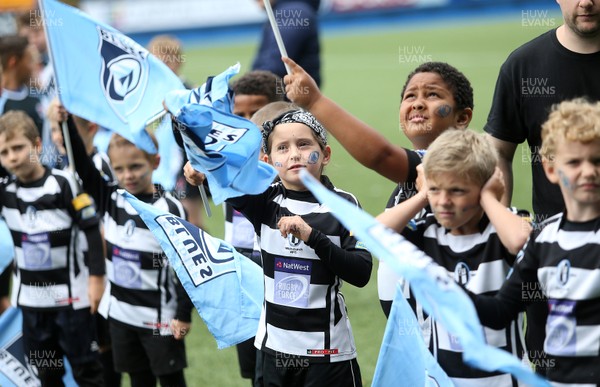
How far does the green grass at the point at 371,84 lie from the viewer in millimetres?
6922

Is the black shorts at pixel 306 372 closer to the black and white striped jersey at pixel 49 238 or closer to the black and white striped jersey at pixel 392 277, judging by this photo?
the black and white striped jersey at pixel 392 277

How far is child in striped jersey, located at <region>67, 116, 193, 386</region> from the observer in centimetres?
530

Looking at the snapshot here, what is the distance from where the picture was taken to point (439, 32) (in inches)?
1195

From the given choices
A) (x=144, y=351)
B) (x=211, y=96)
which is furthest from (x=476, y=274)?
(x=144, y=351)

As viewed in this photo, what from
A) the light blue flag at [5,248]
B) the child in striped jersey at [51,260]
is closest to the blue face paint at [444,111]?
the child in striped jersey at [51,260]

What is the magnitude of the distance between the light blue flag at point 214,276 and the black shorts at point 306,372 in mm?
443

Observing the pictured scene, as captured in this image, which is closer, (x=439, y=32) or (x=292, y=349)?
(x=292, y=349)

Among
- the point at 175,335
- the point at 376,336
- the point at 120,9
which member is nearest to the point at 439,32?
the point at 120,9

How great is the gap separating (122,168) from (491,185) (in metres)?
2.61

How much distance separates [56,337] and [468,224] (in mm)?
3031

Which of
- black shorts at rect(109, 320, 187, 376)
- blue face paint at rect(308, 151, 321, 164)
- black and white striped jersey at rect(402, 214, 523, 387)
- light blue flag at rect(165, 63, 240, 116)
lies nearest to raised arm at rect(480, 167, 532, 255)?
black and white striped jersey at rect(402, 214, 523, 387)

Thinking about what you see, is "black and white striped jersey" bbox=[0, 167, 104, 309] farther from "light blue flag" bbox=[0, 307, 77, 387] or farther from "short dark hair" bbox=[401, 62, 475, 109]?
"short dark hair" bbox=[401, 62, 475, 109]

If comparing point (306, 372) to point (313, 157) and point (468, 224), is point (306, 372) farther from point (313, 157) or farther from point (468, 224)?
point (468, 224)

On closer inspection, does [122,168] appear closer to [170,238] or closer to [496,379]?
[170,238]
